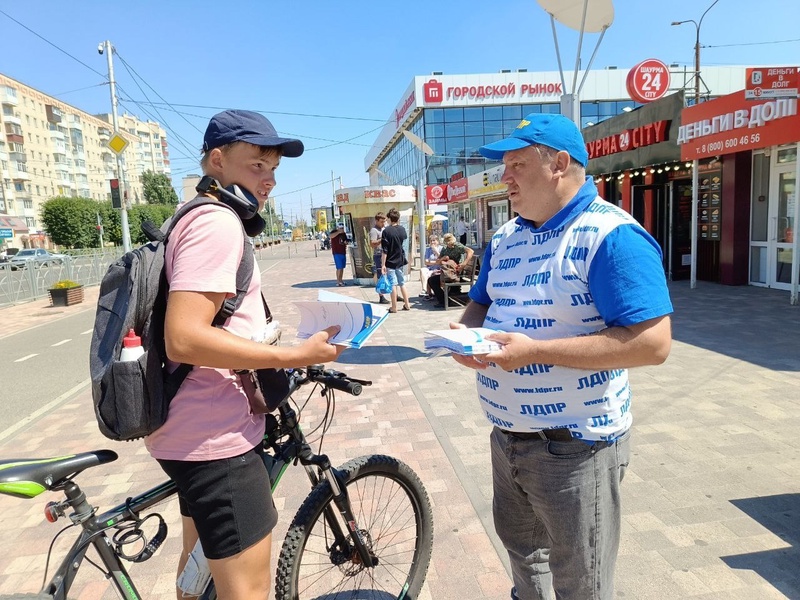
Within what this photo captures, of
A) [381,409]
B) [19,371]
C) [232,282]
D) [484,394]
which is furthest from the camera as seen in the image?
[19,371]

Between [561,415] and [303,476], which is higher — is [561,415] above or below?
above

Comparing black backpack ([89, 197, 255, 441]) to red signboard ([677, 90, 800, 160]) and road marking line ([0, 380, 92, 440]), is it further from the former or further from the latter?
red signboard ([677, 90, 800, 160])

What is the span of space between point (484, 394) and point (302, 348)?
70 cm

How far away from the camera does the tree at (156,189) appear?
276 ft

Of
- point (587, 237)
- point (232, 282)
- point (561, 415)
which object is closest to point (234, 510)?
point (232, 282)

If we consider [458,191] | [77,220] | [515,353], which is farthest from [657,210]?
[77,220]

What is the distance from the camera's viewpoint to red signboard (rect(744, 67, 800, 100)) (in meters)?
8.10

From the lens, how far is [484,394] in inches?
73.7

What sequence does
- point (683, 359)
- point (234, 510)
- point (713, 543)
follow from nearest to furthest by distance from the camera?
point (234, 510) < point (713, 543) < point (683, 359)

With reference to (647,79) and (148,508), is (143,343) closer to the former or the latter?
(148,508)

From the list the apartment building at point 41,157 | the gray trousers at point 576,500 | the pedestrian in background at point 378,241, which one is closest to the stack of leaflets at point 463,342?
the gray trousers at point 576,500

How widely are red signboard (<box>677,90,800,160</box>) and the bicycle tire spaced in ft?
30.6

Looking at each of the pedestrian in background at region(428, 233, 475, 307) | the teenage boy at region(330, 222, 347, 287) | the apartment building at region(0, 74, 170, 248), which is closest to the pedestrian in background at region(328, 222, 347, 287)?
the teenage boy at region(330, 222, 347, 287)

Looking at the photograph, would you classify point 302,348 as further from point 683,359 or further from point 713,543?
point 683,359
